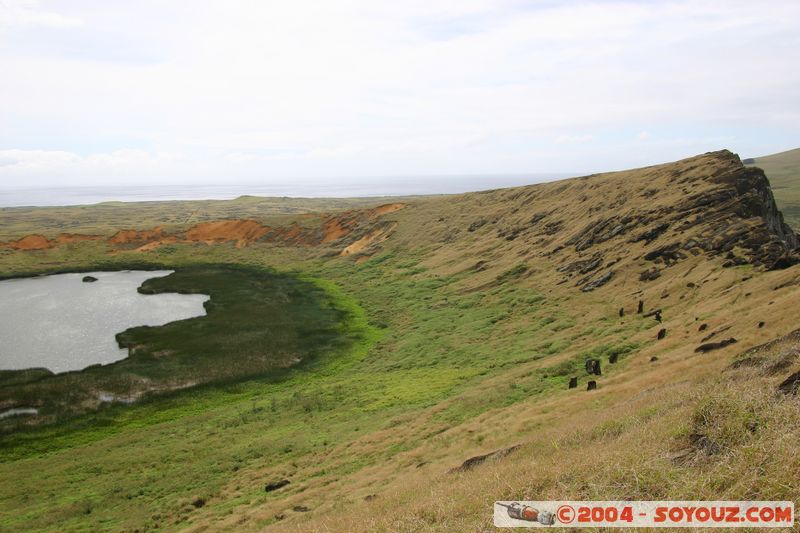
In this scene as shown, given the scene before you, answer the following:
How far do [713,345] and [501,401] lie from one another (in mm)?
9933

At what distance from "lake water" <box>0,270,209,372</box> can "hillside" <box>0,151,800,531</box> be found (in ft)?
21.8

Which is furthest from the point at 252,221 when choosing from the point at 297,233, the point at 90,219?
the point at 90,219

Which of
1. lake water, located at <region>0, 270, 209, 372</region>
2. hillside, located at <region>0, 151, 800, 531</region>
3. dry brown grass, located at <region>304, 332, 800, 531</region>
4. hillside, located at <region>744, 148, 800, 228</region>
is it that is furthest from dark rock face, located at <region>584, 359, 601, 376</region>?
hillside, located at <region>744, 148, 800, 228</region>

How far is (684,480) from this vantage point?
884cm

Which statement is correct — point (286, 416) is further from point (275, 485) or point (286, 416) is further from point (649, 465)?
point (649, 465)

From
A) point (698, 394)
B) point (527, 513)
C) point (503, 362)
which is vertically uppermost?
point (698, 394)

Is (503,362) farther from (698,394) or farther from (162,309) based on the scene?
(162,309)

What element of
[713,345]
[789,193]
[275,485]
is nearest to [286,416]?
[275,485]

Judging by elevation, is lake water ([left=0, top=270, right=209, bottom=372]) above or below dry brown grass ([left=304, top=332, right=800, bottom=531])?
below

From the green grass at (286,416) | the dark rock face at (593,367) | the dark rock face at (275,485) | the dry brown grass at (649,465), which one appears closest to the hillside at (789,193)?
the green grass at (286,416)

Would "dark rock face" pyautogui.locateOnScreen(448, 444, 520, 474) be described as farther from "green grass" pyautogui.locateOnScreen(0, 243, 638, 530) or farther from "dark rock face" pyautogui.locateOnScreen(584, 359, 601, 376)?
"dark rock face" pyautogui.locateOnScreen(584, 359, 601, 376)

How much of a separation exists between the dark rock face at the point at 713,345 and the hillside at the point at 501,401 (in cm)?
14

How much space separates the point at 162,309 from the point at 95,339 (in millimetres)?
10445

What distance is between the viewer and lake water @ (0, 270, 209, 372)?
4362 cm
